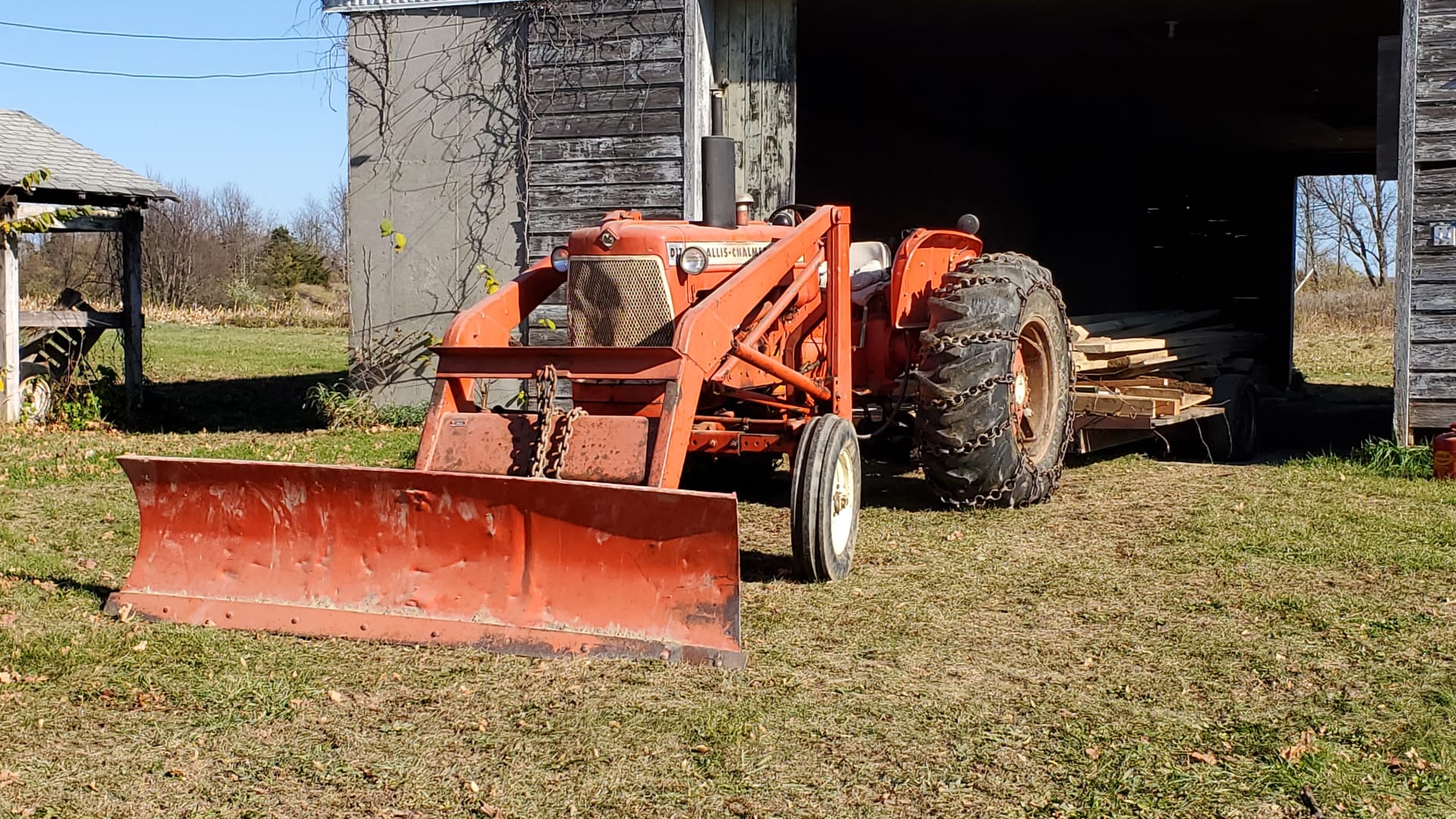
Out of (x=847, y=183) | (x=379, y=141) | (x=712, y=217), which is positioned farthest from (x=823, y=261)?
(x=847, y=183)

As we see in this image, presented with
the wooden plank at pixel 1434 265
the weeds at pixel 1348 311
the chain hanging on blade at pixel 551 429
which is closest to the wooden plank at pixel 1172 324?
the wooden plank at pixel 1434 265

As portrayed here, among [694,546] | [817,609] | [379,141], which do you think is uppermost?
[379,141]

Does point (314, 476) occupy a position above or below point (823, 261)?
below

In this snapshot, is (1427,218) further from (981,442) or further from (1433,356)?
(981,442)

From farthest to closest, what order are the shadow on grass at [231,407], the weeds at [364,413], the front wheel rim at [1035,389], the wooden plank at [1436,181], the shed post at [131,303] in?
the shed post at [131,303]
the shadow on grass at [231,407]
the weeds at [364,413]
the wooden plank at [1436,181]
the front wheel rim at [1035,389]

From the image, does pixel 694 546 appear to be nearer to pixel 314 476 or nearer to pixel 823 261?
pixel 314 476

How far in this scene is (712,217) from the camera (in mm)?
6426

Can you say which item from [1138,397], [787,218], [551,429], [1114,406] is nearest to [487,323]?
[551,429]

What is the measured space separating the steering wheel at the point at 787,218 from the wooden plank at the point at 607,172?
2.31m

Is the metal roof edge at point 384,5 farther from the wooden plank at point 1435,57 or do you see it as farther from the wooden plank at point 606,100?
the wooden plank at point 1435,57

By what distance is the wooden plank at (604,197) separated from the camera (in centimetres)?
1020

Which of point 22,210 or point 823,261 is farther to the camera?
point 22,210

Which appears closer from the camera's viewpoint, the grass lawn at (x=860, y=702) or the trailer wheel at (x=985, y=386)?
the grass lawn at (x=860, y=702)

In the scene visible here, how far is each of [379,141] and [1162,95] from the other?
902cm
